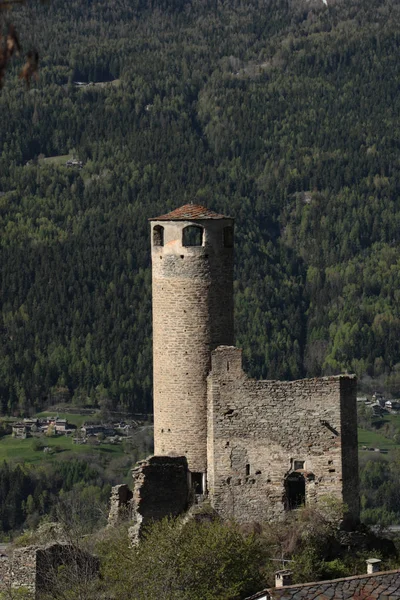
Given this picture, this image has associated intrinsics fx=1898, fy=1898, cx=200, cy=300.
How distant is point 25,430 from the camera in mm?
149250

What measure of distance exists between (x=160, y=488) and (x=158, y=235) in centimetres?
604

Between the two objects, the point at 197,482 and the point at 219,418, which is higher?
the point at 219,418

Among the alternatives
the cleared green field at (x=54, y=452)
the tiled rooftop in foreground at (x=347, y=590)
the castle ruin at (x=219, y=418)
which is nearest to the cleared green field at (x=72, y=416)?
the cleared green field at (x=54, y=452)

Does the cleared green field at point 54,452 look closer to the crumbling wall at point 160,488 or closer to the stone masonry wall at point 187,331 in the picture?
the stone masonry wall at point 187,331

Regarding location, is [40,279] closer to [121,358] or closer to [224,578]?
[121,358]

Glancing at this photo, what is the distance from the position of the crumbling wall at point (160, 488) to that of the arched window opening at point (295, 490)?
2.38 metres

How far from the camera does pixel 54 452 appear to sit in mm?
137750

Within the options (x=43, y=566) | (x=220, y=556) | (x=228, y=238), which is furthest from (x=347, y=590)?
(x=228, y=238)

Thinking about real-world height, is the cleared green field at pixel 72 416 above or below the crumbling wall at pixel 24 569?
above

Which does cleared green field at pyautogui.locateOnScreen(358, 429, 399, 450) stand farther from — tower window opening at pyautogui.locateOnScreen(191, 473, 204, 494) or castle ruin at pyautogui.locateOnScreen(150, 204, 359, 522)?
castle ruin at pyautogui.locateOnScreen(150, 204, 359, 522)

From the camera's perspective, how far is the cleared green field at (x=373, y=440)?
14312cm

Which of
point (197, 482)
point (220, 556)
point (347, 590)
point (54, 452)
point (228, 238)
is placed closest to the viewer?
point (347, 590)

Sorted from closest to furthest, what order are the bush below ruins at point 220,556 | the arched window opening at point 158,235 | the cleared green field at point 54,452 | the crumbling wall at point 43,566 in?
1. the bush below ruins at point 220,556
2. the crumbling wall at point 43,566
3. the arched window opening at point 158,235
4. the cleared green field at point 54,452

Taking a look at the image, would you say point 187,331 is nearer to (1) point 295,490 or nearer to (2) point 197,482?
(2) point 197,482
